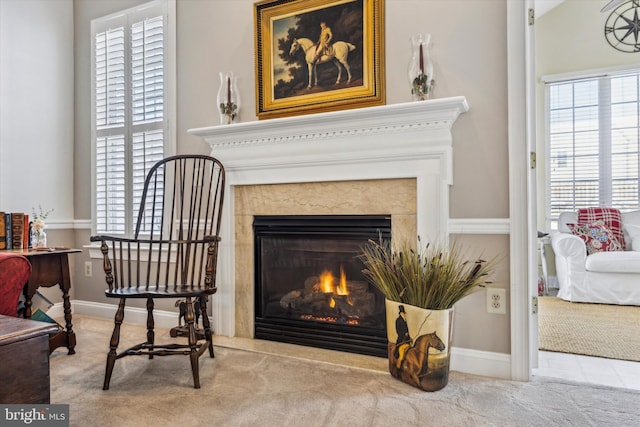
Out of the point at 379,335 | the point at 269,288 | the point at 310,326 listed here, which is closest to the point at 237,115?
the point at 269,288

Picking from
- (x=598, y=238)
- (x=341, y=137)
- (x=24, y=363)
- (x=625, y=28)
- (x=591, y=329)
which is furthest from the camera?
(x=625, y=28)

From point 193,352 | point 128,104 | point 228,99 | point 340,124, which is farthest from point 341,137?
point 128,104

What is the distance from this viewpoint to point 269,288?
267 cm

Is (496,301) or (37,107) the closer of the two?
(496,301)

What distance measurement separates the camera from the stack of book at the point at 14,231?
261 centimetres

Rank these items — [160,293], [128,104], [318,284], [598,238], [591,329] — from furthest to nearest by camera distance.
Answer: [598,238] < [128,104] < [591,329] < [318,284] < [160,293]

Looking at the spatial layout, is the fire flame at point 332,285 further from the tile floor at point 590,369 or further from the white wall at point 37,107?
the white wall at point 37,107

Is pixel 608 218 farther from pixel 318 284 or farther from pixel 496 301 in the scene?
pixel 318 284

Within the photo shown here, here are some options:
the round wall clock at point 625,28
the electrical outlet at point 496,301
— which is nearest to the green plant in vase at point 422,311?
the electrical outlet at point 496,301

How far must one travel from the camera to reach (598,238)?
407 cm

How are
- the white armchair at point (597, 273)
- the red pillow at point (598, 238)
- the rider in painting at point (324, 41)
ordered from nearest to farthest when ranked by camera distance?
1. the rider in painting at point (324, 41)
2. the white armchair at point (597, 273)
3. the red pillow at point (598, 238)

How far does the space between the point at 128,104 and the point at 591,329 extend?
378 centimetres

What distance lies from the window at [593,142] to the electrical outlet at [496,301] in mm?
3378

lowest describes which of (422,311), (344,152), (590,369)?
(590,369)
